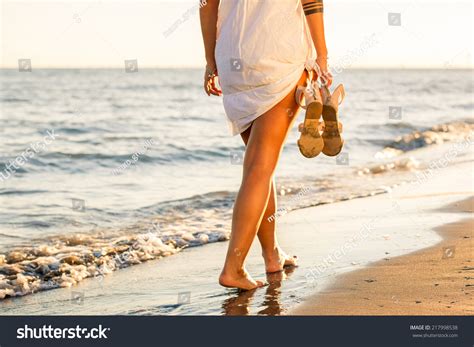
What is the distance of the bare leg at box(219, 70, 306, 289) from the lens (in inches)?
162

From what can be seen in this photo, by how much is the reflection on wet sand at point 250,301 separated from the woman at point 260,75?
0.08m

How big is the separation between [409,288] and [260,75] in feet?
4.02

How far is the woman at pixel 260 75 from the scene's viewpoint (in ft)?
13.4

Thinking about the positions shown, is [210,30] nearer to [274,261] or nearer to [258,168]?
[258,168]

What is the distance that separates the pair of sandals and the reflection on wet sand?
68 centimetres

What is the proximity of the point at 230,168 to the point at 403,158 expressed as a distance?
2318 mm

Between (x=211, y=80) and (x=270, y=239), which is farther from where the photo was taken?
(x=270, y=239)

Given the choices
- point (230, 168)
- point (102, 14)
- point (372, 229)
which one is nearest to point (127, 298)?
point (372, 229)

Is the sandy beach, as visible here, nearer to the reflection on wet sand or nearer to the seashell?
the reflection on wet sand

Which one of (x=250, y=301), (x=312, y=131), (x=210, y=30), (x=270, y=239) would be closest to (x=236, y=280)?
(x=250, y=301)

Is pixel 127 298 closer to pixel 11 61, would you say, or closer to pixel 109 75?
pixel 11 61

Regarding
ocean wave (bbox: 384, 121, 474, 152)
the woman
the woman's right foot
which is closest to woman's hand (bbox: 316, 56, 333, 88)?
the woman

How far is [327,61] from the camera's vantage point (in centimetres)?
414

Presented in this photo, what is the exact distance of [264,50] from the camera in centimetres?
407
